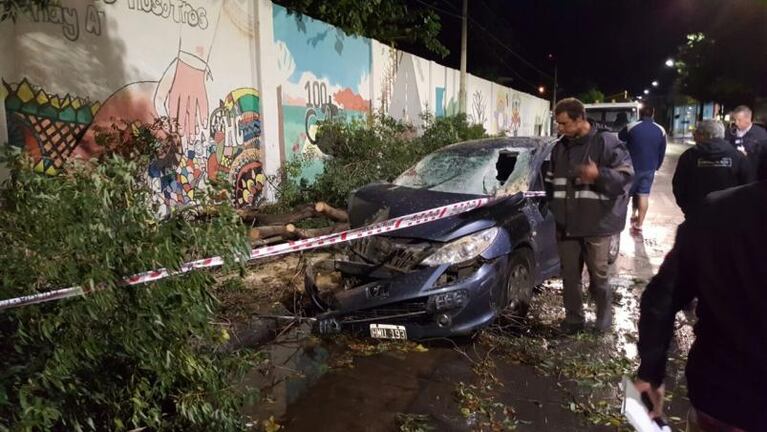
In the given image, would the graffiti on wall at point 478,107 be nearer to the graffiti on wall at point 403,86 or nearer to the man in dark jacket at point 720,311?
the graffiti on wall at point 403,86

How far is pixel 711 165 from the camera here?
4.79 m

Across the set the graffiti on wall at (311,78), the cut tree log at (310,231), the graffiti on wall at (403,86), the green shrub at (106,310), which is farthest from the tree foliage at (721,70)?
the green shrub at (106,310)

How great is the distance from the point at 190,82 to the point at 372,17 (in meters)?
6.57

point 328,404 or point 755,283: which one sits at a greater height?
point 755,283

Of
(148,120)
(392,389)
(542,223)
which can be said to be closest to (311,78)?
(148,120)

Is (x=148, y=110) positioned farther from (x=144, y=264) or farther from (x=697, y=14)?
(x=697, y=14)

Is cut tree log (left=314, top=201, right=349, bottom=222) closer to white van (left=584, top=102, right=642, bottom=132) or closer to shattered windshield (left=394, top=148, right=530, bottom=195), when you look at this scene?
shattered windshield (left=394, top=148, right=530, bottom=195)

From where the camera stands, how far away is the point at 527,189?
5055 millimetres

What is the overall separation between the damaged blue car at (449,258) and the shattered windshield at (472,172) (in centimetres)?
1

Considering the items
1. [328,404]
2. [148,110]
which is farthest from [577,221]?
[148,110]

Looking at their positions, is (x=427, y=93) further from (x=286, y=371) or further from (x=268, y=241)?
(x=286, y=371)

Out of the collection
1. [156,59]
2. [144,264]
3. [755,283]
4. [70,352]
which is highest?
[156,59]

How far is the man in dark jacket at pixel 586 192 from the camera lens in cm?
423

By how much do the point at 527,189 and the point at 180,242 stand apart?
10.7ft
